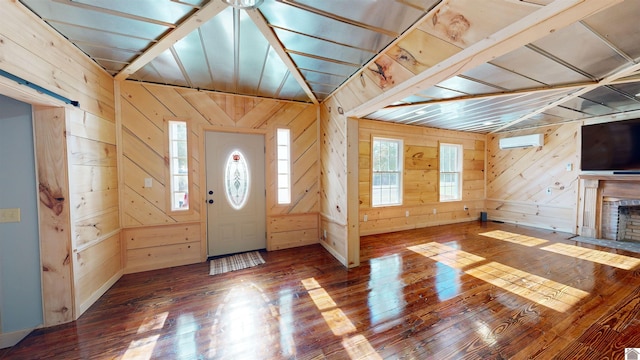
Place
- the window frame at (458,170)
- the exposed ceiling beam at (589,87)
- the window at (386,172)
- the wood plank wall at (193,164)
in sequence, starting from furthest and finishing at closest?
the window frame at (458,170) < the window at (386,172) < the wood plank wall at (193,164) < the exposed ceiling beam at (589,87)

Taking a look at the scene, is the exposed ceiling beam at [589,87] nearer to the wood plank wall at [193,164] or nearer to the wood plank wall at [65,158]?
the wood plank wall at [193,164]

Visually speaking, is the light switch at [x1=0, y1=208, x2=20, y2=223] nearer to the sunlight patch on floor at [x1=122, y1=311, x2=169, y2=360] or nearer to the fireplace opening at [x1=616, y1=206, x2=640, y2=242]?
the sunlight patch on floor at [x1=122, y1=311, x2=169, y2=360]

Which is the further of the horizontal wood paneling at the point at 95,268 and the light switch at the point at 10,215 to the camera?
the horizontal wood paneling at the point at 95,268

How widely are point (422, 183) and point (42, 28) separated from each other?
6103mm

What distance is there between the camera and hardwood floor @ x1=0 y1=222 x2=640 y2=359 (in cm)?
170

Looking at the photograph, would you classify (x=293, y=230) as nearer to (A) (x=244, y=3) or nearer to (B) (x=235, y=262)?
(B) (x=235, y=262)

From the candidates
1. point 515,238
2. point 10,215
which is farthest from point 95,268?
point 515,238

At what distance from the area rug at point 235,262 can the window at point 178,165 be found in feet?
3.14

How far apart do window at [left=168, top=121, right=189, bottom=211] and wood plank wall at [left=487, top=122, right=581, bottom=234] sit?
7.37 metres

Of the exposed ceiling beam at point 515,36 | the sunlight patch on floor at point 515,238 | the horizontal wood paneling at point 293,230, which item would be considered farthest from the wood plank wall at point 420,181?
the exposed ceiling beam at point 515,36

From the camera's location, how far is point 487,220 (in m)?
6.03

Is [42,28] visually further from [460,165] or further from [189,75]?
[460,165]

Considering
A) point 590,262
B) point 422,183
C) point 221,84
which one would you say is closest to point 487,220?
point 422,183

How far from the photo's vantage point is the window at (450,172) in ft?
18.7
